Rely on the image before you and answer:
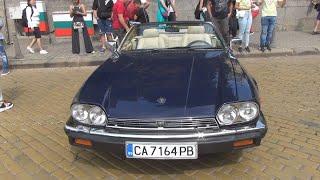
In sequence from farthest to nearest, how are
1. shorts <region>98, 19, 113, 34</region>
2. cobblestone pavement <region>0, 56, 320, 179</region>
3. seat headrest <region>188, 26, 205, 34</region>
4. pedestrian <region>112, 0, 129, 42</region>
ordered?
1. shorts <region>98, 19, 113, 34</region>
2. pedestrian <region>112, 0, 129, 42</region>
3. seat headrest <region>188, 26, 205, 34</region>
4. cobblestone pavement <region>0, 56, 320, 179</region>

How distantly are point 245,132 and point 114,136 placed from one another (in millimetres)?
1140

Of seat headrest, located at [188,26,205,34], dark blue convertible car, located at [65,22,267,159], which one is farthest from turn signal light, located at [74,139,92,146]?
seat headrest, located at [188,26,205,34]

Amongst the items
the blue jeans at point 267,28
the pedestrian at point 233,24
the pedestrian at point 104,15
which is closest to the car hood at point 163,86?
the blue jeans at point 267,28

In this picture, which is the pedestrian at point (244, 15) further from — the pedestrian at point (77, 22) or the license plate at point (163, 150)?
the license plate at point (163, 150)

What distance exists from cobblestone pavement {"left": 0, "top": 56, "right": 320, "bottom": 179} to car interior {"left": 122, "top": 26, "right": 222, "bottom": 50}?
1.31m

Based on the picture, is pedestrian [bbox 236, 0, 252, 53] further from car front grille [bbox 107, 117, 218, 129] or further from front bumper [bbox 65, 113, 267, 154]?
car front grille [bbox 107, 117, 218, 129]

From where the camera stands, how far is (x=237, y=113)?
309 centimetres

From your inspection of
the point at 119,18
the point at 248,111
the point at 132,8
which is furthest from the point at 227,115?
the point at 132,8

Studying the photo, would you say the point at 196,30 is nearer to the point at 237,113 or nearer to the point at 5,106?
the point at 237,113

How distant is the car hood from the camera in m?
3.07

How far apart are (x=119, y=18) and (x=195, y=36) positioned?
3.63 metres

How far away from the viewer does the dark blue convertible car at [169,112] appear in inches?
117

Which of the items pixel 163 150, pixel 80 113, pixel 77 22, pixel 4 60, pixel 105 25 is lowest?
pixel 4 60

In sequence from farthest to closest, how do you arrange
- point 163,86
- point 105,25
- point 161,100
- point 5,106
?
point 105,25, point 5,106, point 163,86, point 161,100
